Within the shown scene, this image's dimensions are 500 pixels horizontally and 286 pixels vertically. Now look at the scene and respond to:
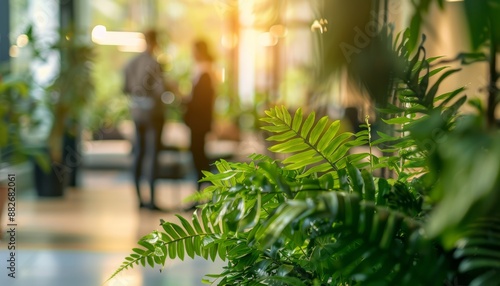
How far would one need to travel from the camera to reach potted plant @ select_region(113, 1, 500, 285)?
2.54 ft

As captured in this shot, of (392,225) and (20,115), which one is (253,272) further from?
(20,115)

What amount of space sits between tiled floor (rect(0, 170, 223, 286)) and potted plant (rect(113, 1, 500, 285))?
6.45 feet

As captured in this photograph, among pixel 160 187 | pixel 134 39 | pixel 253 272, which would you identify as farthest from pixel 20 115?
pixel 134 39

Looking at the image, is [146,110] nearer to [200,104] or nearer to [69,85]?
[200,104]

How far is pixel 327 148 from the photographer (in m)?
1.68

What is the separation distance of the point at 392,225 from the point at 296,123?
55 centimetres

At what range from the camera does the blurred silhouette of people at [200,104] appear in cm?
833

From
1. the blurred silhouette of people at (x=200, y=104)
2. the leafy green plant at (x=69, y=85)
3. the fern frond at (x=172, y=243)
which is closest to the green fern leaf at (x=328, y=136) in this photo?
the fern frond at (x=172, y=243)

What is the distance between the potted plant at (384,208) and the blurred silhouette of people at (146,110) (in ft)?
20.6

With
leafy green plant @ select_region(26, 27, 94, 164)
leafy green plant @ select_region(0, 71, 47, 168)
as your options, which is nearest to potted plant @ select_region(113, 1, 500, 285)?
leafy green plant @ select_region(0, 71, 47, 168)

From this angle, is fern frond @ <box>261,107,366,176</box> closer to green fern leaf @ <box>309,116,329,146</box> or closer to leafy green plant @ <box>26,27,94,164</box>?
green fern leaf @ <box>309,116,329,146</box>

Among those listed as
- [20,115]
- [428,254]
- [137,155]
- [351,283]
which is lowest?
[137,155]

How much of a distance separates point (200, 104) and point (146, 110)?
2.16 feet

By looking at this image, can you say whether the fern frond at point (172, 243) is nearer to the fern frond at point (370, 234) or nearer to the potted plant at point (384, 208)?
the potted plant at point (384, 208)
